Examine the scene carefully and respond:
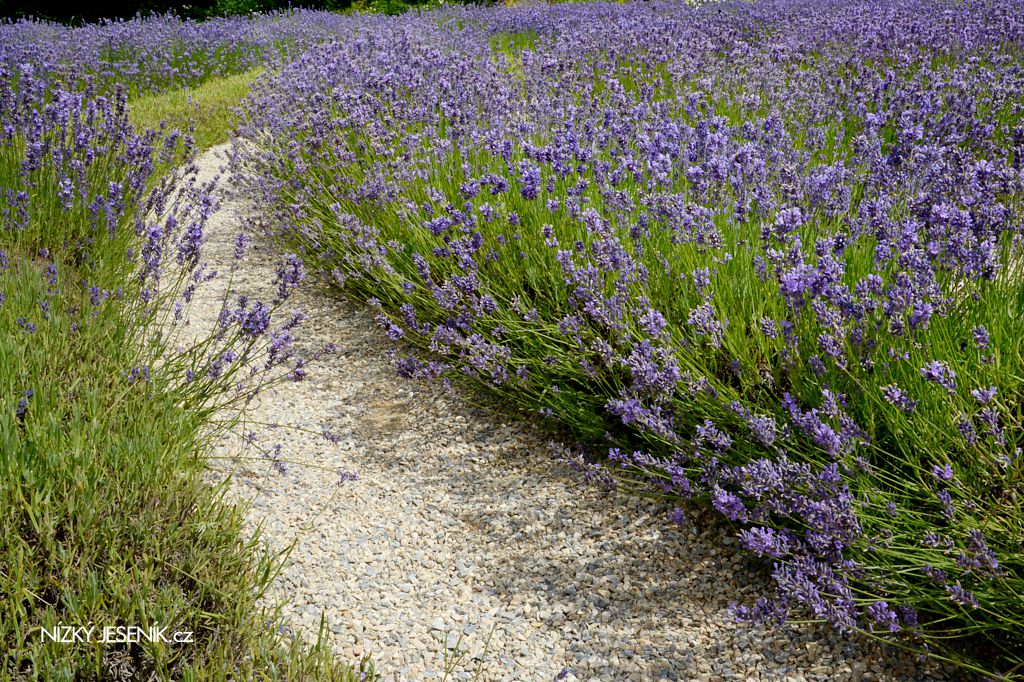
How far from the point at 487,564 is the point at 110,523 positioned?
112 cm

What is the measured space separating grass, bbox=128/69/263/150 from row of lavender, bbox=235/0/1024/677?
1.06 meters

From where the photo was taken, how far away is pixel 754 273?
278 cm

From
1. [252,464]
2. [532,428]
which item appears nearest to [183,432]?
[252,464]

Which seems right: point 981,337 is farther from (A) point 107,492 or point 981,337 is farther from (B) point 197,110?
(B) point 197,110

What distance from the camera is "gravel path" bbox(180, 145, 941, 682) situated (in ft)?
6.91

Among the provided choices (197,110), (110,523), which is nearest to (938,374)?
(110,523)

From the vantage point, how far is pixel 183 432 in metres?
2.57

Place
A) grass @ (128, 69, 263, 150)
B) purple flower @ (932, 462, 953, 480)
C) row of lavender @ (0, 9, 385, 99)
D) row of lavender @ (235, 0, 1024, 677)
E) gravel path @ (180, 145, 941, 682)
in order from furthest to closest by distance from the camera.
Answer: row of lavender @ (0, 9, 385, 99) < grass @ (128, 69, 263, 150) < gravel path @ (180, 145, 941, 682) < row of lavender @ (235, 0, 1024, 677) < purple flower @ (932, 462, 953, 480)

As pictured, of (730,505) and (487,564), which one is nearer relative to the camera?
(730,505)

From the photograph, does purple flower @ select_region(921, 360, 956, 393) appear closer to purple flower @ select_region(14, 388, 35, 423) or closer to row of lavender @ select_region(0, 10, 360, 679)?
row of lavender @ select_region(0, 10, 360, 679)

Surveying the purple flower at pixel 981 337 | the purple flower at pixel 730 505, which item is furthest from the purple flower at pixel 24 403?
the purple flower at pixel 981 337

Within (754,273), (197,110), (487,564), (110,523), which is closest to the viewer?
(110,523)

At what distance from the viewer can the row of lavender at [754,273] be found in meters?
1.89

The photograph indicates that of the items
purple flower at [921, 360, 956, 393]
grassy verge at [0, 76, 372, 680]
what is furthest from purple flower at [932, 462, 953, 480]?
grassy verge at [0, 76, 372, 680]
